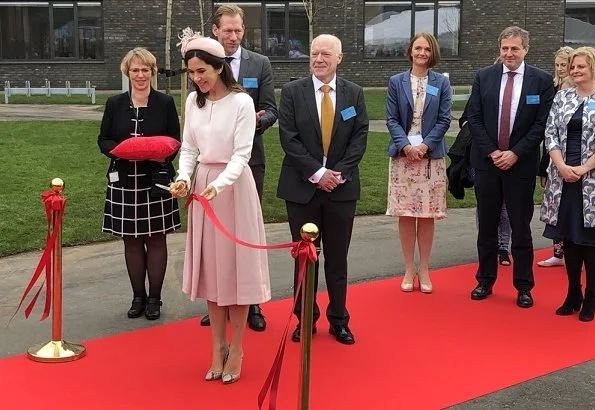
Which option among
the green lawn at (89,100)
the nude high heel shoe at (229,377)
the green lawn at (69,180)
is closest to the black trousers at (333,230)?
the nude high heel shoe at (229,377)

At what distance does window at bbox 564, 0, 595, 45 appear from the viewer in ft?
92.9

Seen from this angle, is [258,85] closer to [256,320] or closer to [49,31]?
[256,320]

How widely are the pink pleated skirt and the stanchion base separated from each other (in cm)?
99

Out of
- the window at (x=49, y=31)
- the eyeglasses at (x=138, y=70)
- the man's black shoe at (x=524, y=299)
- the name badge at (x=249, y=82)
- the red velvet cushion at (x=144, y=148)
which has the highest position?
the window at (x=49, y=31)

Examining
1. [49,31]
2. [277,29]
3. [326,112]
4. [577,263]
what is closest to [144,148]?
[326,112]

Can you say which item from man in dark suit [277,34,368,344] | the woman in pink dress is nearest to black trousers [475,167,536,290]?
man in dark suit [277,34,368,344]

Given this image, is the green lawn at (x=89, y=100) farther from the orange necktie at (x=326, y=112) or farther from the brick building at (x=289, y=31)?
the orange necktie at (x=326, y=112)

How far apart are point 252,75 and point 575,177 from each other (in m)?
2.51

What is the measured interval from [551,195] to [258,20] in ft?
74.0

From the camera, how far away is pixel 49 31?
27094 mm

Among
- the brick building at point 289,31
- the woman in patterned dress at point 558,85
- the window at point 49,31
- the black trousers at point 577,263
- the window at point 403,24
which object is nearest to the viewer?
the black trousers at point 577,263

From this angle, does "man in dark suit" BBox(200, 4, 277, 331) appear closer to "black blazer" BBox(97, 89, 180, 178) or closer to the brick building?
"black blazer" BBox(97, 89, 180, 178)

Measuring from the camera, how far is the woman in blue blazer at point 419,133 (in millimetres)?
6254

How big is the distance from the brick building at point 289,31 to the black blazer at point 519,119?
20904 millimetres
